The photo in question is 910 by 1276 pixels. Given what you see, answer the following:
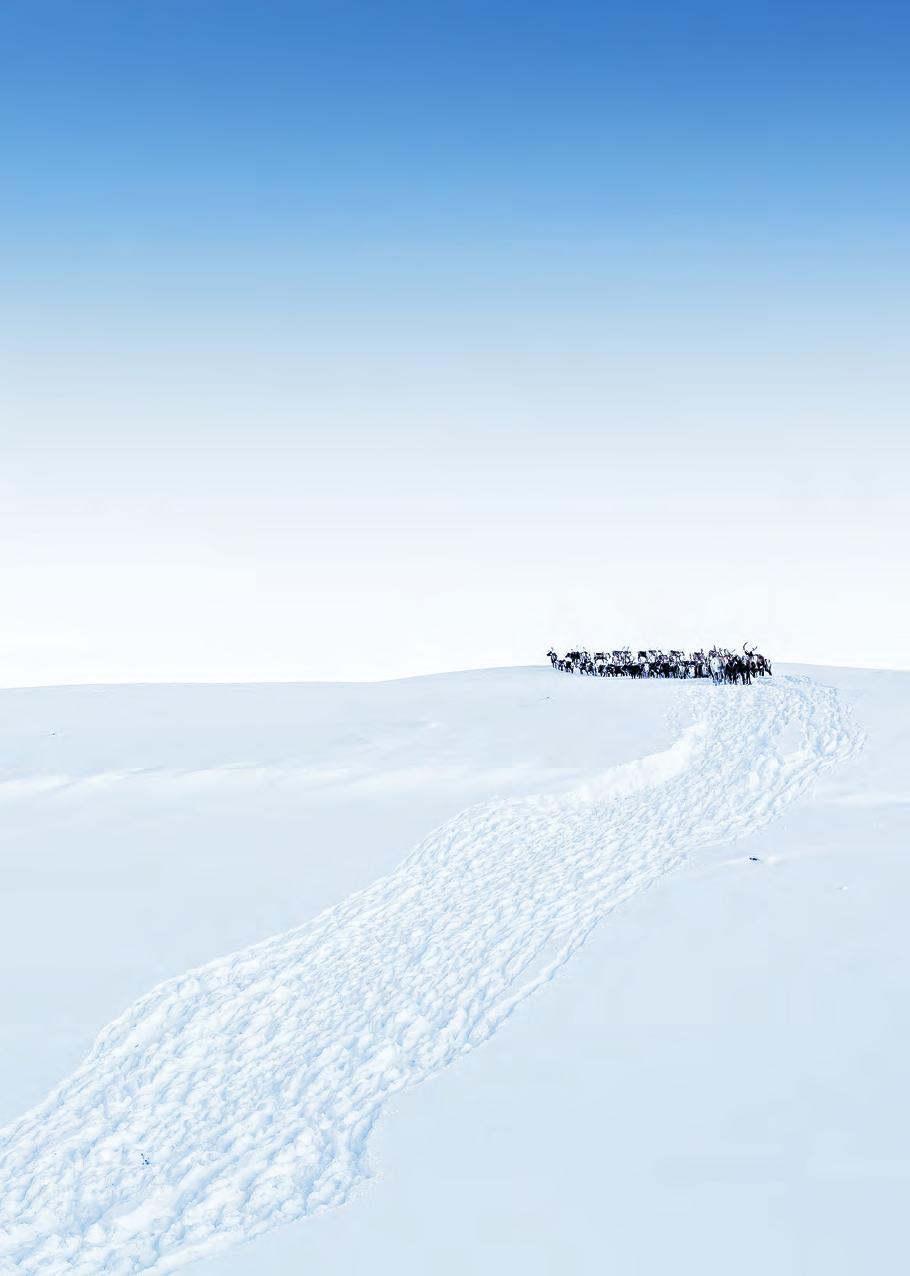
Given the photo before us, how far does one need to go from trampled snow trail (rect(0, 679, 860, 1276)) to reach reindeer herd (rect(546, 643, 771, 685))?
1090cm

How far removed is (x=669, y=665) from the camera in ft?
77.2

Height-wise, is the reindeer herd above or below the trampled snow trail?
above

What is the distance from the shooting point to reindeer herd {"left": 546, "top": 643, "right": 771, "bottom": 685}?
21594 mm

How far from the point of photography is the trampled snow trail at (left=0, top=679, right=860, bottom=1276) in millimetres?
4676

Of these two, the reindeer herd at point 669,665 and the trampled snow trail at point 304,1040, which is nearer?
the trampled snow trail at point 304,1040

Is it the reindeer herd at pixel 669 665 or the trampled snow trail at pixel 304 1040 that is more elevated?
the reindeer herd at pixel 669 665

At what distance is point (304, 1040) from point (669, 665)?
18575 millimetres

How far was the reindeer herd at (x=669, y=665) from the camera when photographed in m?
21.6

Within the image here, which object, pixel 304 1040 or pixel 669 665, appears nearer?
pixel 304 1040

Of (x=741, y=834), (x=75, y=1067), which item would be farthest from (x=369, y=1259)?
(x=741, y=834)

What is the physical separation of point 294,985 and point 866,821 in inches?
252

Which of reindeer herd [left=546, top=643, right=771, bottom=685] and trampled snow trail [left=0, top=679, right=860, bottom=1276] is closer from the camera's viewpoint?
trampled snow trail [left=0, top=679, right=860, bottom=1276]

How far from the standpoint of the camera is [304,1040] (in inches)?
247

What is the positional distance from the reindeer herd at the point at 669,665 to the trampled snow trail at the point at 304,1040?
10905 mm
